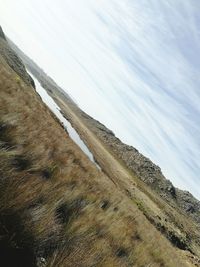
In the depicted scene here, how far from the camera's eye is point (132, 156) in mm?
129750

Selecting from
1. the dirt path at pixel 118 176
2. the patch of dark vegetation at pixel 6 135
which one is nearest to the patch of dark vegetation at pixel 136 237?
the patch of dark vegetation at pixel 6 135

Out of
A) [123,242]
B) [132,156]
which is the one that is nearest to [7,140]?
[123,242]

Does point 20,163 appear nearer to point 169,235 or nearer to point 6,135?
point 6,135

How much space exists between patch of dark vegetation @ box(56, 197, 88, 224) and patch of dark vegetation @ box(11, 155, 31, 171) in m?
0.84

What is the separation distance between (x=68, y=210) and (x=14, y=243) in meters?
1.90

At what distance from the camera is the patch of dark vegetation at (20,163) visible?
623 centimetres

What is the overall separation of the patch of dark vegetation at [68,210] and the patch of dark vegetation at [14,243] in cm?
96

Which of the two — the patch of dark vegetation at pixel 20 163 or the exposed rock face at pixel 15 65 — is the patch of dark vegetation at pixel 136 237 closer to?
the patch of dark vegetation at pixel 20 163

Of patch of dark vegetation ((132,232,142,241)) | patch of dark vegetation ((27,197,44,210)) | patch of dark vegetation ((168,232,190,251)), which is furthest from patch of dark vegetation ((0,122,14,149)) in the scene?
patch of dark vegetation ((168,232,190,251))

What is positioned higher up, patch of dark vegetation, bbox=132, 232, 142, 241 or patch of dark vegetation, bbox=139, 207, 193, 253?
patch of dark vegetation, bbox=132, 232, 142, 241

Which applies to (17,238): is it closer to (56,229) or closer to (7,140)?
(56,229)

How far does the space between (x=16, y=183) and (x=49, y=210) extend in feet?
2.42

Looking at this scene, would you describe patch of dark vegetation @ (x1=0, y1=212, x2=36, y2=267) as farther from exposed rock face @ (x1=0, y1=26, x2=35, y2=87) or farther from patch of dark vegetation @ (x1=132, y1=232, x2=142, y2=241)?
exposed rock face @ (x1=0, y1=26, x2=35, y2=87)

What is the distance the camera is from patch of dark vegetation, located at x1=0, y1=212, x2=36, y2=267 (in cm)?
504
